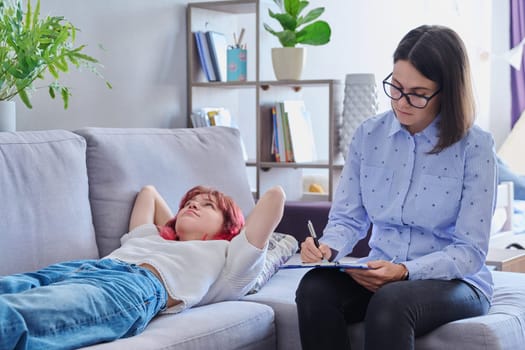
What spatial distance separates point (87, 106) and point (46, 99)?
23cm

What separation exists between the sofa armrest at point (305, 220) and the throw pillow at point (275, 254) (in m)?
0.14

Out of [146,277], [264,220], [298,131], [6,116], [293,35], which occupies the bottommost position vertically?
[146,277]

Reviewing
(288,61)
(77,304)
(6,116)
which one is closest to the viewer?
(77,304)

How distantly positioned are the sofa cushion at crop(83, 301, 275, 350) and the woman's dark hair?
65 centimetres

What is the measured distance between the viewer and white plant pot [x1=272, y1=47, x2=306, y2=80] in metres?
3.50

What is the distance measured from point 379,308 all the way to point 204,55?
2103mm

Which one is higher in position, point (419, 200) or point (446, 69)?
point (446, 69)

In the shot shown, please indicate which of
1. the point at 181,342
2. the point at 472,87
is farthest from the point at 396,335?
the point at 472,87

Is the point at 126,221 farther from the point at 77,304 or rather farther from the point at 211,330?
the point at 77,304

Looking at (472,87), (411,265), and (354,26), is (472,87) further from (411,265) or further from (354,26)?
(354,26)

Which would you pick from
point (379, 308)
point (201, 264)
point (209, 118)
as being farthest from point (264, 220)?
point (209, 118)

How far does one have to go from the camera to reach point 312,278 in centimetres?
198

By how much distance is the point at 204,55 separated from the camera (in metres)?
3.68

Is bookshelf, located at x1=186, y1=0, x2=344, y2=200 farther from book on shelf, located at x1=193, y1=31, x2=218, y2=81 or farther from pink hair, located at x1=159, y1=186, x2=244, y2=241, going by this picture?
pink hair, located at x1=159, y1=186, x2=244, y2=241
